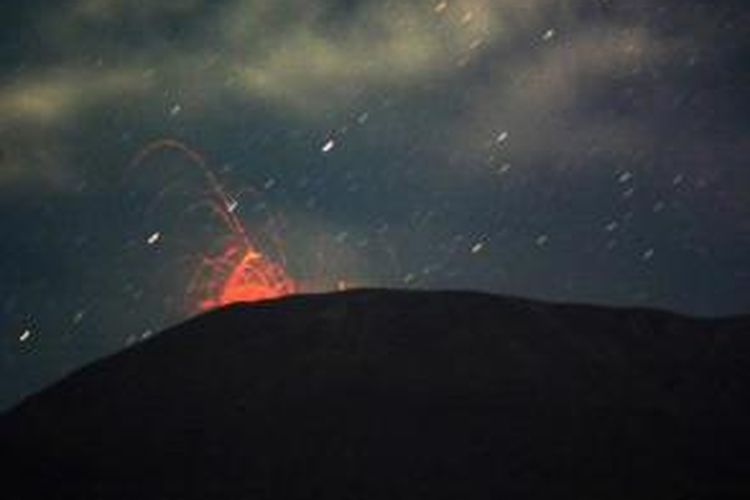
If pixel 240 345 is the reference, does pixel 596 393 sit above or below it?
below

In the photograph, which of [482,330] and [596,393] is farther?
[482,330]

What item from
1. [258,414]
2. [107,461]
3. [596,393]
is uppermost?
[107,461]

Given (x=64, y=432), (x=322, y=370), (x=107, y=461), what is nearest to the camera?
(x=107, y=461)

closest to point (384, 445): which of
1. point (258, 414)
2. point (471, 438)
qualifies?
point (471, 438)

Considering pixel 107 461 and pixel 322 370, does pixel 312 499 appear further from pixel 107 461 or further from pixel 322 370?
pixel 322 370

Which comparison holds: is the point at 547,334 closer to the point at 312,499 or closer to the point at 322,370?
the point at 322,370

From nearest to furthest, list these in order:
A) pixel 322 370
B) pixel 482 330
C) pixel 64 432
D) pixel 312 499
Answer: pixel 312 499
pixel 64 432
pixel 322 370
pixel 482 330

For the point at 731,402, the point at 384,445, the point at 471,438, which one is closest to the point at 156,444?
the point at 384,445
